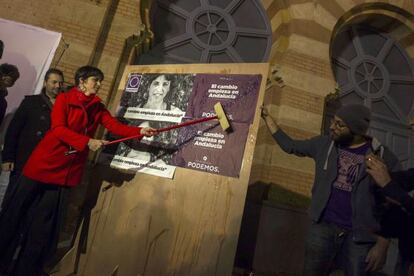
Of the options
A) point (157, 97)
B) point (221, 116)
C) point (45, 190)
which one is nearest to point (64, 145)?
point (45, 190)

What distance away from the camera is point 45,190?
2.66 meters

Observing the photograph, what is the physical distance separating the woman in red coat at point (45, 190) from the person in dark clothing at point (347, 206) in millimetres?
1545

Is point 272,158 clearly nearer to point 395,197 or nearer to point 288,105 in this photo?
point 288,105

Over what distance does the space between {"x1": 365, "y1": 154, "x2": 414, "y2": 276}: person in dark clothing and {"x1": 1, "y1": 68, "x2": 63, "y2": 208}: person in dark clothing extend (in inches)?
117

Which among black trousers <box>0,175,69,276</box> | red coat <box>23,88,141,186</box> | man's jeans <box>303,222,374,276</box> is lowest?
black trousers <box>0,175,69,276</box>

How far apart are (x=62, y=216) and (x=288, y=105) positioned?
13.1 ft

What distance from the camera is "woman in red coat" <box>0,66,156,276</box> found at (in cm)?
255

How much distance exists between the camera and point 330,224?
7.56 feet

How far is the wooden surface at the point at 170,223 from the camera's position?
2475 millimetres

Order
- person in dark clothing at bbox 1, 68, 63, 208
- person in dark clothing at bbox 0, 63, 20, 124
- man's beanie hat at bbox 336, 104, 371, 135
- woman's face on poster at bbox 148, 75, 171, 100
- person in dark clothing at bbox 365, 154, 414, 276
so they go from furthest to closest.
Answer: person in dark clothing at bbox 0, 63, 20, 124, woman's face on poster at bbox 148, 75, 171, 100, person in dark clothing at bbox 1, 68, 63, 208, man's beanie hat at bbox 336, 104, 371, 135, person in dark clothing at bbox 365, 154, 414, 276

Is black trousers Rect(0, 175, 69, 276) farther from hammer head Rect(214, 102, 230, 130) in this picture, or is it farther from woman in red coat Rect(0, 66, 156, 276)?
hammer head Rect(214, 102, 230, 130)

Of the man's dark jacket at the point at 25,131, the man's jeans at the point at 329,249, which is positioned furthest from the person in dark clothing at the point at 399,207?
the man's dark jacket at the point at 25,131

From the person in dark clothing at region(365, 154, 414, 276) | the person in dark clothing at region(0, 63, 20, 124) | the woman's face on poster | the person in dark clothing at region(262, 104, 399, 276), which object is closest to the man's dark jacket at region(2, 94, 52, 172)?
the person in dark clothing at region(0, 63, 20, 124)

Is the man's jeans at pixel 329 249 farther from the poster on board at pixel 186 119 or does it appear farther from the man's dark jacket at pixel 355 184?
the poster on board at pixel 186 119
